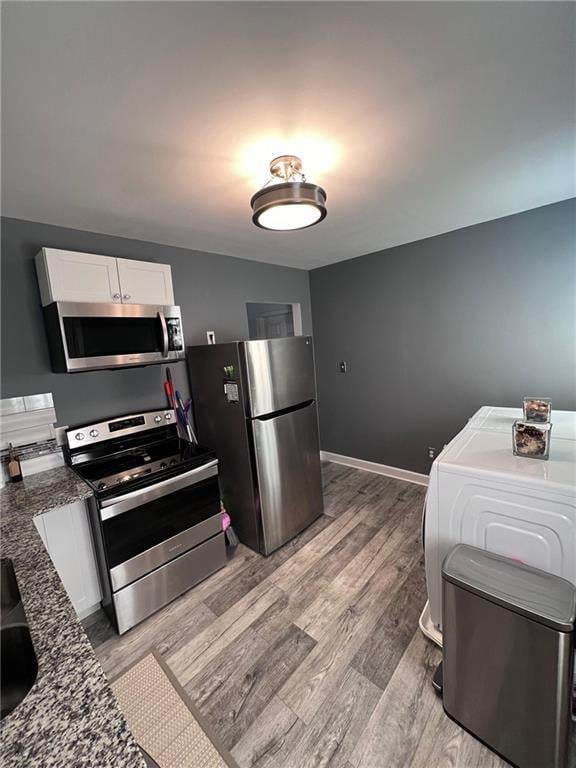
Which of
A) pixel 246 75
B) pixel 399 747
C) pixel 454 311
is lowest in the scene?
pixel 399 747

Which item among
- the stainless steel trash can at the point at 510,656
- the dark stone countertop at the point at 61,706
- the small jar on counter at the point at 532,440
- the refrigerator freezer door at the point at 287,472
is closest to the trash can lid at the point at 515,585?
the stainless steel trash can at the point at 510,656

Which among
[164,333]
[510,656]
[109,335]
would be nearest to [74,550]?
[109,335]

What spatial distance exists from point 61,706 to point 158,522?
4.31 feet

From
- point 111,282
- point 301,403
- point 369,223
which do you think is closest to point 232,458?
point 301,403

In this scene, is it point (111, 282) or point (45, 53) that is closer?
point (45, 53)

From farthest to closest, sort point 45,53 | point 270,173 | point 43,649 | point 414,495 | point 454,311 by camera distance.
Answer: point 414,495
point 454,311
point 270,173
point 45,53
point 43,649

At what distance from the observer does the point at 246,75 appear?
94cm

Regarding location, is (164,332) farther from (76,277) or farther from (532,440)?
(532,440)

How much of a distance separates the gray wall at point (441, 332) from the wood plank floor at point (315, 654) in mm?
1188

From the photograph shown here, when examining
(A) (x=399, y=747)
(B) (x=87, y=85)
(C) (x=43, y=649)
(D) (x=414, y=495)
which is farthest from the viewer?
(D) (x=414, y=495)

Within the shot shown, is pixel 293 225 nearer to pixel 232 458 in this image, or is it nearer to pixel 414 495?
pixel 232 458

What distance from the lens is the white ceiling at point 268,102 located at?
801 millimetres

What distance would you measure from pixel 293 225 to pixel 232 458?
164 cm

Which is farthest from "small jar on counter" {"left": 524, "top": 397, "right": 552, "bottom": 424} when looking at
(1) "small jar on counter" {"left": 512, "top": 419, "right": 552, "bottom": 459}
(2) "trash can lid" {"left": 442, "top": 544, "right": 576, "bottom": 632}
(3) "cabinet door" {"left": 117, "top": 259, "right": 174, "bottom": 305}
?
(3) "cabinet door" {"left": 117, "top": 259, "right": 174, "bottom": 305}
